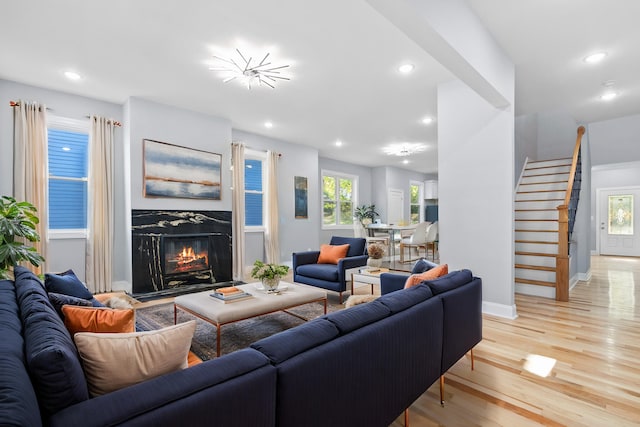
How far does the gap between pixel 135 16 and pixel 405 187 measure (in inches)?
368

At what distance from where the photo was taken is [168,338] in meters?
1.08

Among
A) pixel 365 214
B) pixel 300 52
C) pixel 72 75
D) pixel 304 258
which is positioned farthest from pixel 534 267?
pixel 72 75

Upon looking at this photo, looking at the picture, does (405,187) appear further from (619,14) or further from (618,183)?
(619,14)

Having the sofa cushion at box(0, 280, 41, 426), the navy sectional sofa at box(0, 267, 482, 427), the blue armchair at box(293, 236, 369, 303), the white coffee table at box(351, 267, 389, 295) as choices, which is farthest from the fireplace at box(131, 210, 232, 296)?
the sofa cushion at box(0, 280, 41, 426)

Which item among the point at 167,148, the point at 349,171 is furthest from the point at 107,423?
the point at 349,171

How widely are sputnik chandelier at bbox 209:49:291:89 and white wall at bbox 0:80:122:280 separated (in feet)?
7.26

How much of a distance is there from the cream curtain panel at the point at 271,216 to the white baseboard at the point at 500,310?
13.6ft

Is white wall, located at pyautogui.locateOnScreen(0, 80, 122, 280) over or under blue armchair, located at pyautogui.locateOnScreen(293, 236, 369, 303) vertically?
over

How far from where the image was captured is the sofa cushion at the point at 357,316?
135cm

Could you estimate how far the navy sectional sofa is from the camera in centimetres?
78

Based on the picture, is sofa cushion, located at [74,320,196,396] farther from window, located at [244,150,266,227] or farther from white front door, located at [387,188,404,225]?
white front door, located at [387,188,404,225]

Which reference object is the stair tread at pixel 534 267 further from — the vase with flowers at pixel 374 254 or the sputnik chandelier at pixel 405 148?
the sputnik chandelier at pixel 405 148

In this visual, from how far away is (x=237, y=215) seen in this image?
5996 millimetres

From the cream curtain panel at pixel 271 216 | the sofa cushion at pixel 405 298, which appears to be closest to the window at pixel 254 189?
the cream curtain panel at pixel 271 216
